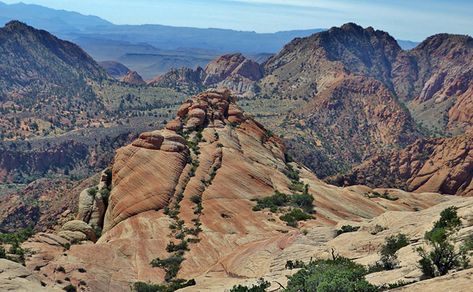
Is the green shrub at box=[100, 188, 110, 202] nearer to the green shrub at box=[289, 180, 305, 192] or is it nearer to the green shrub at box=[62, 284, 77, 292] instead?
the green shrub at box=[62, 284, 77, 292]

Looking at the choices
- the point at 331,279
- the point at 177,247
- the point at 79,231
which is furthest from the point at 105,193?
the point at 331,279

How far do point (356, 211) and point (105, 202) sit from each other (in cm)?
4027

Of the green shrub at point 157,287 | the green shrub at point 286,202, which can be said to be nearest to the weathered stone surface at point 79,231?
the green shrub at point 157,287

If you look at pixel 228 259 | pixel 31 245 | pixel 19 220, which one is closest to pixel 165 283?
pixel 228 259

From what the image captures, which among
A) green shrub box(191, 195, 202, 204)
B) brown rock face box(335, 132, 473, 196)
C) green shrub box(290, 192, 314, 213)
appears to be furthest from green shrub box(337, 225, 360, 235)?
brown rock face box(335, 132, 473, 196)

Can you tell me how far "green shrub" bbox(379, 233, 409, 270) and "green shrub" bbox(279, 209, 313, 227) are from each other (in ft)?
90.6

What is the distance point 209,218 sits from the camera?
80750 millimetres

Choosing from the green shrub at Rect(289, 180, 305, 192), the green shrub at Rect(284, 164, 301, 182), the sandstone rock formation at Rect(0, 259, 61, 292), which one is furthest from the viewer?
the green shrub at Rect(284, 164, 301, 182)

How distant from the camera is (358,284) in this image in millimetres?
37500

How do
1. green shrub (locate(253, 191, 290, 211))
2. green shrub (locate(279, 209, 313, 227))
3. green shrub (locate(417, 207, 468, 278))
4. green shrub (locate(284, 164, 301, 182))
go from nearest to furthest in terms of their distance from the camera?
green shrub (locate(417, 207, 468, 278)) < green shrub (locate(279, 209, 313, 227)) < green shrub (locate(253, 191, 290, 211)) < green shrub (locate(284, 164, 301, 182))

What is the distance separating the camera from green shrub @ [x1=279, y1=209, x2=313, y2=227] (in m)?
82.4

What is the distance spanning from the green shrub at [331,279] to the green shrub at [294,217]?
30.5m

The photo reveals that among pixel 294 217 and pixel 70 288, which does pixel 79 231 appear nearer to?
pixel 70 288

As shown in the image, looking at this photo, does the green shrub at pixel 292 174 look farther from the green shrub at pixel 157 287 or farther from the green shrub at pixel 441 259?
the green shrub at pixel 441 259
